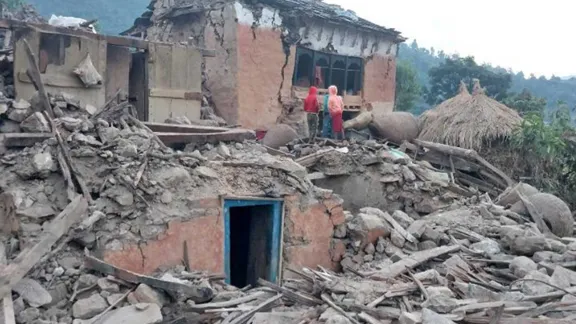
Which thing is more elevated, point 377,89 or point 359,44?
point 359,44

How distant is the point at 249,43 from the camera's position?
14.7 meters

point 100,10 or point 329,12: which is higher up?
point 100,10

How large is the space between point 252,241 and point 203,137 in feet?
5.81

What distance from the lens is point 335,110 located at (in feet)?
44.3

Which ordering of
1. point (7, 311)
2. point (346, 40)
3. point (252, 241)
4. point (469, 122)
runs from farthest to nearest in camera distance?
1. point (346, 40)
2. point (469, 122)
3. point (252, 241)
4. point (7, 311)

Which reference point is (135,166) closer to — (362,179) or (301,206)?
(301,206)

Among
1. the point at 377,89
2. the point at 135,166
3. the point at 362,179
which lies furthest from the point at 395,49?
the point at 135,166

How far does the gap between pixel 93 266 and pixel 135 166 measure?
4.59ft

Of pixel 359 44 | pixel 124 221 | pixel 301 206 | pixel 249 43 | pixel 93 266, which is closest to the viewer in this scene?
pixel 93 266

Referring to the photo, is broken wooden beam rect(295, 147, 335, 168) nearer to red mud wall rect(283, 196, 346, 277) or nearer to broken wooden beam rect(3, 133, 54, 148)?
red mud wall rect(283, 196, 346, 277)

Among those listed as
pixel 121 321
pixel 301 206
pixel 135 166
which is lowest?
pixel 121 321

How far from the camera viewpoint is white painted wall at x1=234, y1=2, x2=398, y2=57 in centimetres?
1470

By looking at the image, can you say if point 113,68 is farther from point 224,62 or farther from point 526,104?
point 526,104

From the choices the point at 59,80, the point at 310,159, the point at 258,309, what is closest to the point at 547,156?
the point at 310,159
